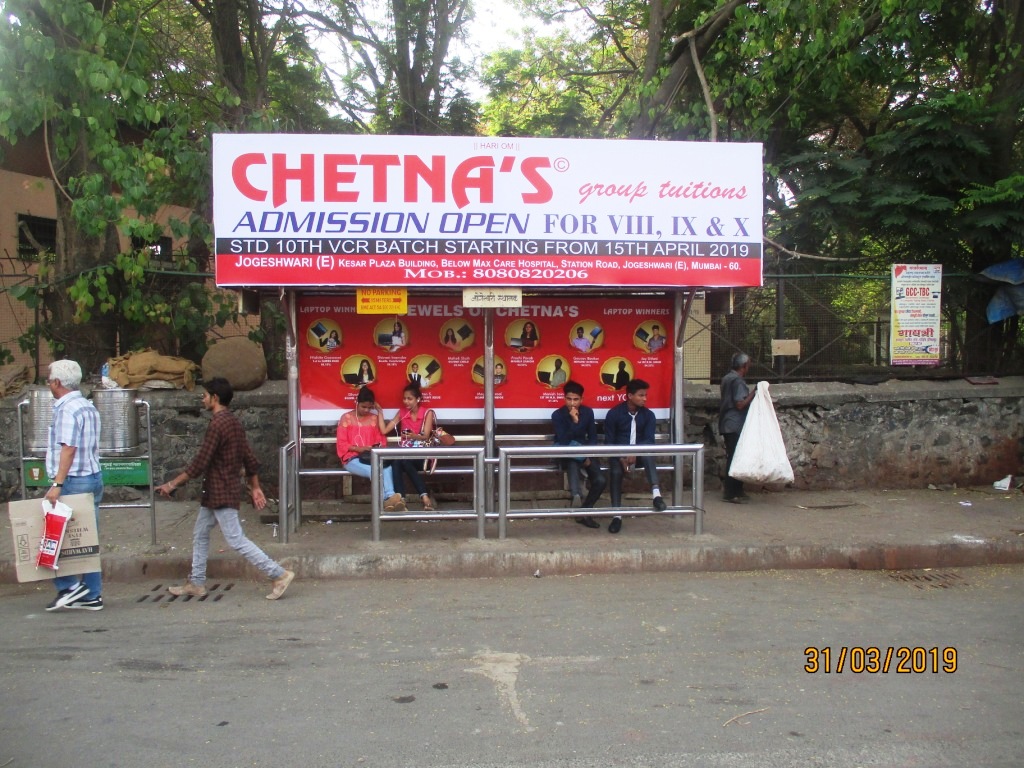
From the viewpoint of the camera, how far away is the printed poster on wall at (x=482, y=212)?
7012 millimetres

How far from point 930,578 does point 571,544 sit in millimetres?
3012

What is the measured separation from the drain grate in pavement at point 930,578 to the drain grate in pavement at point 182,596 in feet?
17.9

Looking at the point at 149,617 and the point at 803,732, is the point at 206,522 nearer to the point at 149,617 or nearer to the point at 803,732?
the point at 149,617

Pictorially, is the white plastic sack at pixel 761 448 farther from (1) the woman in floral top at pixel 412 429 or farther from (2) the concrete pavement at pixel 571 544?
(1) the woman in floral top at pixel 412 429

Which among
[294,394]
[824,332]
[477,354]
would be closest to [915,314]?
[824,332]

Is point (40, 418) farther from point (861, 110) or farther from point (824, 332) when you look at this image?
point (861, 110)

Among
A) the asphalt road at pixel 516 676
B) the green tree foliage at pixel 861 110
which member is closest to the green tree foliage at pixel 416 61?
the green tree foliage at pixel 861 110

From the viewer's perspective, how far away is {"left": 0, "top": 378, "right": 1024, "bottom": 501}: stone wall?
9.70 metres

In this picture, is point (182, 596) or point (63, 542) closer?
point (63, 542)

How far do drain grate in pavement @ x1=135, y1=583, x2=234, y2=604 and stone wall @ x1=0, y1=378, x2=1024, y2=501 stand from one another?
9.51 ft

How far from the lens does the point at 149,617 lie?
18.9 feet

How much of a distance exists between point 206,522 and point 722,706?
3.89 m

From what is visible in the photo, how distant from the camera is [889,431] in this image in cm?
984
